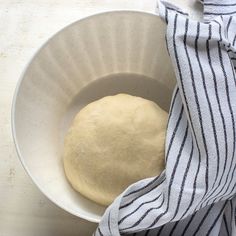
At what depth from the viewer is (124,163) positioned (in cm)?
37

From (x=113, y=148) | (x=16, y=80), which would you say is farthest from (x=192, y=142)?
(x=16, y=80)

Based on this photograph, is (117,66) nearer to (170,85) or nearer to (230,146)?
(170,85)

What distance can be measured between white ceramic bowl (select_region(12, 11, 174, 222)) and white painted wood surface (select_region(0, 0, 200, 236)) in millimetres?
36

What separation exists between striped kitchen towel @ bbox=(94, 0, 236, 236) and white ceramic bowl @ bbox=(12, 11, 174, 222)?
37mm

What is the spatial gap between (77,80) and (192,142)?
171mm

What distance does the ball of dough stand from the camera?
14.6 inches

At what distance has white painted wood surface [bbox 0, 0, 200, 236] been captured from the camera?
0.41m

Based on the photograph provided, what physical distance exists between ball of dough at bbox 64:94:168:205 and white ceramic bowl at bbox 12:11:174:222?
0.02 meters

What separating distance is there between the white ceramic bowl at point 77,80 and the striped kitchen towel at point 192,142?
0.12 feet

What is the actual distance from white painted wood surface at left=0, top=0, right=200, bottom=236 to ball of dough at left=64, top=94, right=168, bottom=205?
5 cm

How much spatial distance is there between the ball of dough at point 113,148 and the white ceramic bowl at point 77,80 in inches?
0.9

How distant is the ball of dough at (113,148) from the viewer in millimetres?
372

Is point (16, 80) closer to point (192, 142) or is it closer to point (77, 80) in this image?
point (77, 80)

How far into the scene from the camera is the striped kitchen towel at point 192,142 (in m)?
→ 0.33
